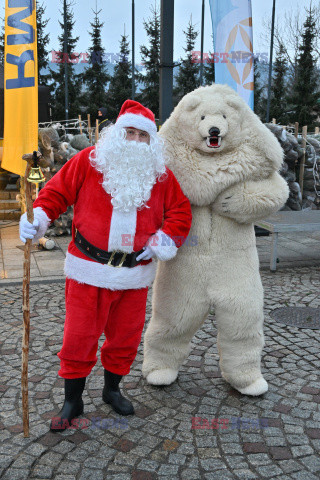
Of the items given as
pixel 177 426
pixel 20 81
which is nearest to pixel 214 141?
pixel 177 426

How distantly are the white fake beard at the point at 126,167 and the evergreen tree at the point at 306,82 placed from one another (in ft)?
92.9

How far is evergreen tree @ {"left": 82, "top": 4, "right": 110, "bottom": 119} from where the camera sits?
30297 mm

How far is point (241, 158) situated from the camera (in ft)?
9.27

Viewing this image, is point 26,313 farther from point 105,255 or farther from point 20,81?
point 20,81

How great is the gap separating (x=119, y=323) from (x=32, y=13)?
18.2 feet

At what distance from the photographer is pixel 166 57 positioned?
19.0 ft

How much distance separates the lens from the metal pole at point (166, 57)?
18.6 ft

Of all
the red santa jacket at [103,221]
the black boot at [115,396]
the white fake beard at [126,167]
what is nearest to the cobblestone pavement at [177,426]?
the black boot at [115,396]

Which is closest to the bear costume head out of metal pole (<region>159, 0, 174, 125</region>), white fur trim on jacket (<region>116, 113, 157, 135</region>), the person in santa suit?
the person in santa suit

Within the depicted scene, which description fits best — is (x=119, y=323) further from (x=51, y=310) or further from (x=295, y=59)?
(x=295, y=59)

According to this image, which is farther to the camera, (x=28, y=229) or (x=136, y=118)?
(x=136, y=118)

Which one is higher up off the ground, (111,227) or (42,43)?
(42,43)

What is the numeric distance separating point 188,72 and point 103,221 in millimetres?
32187

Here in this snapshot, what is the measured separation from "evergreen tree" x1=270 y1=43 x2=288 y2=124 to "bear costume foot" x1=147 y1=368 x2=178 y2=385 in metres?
28.5
